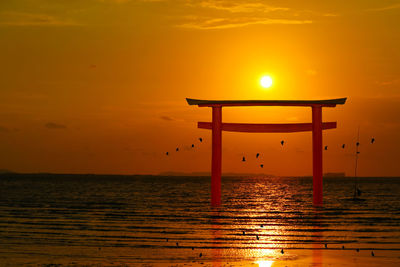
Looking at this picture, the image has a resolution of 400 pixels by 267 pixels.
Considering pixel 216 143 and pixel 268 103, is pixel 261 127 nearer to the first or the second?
pixel 268 103

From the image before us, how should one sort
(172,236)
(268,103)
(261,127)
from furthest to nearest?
(261,127), (268,103), (172,236)

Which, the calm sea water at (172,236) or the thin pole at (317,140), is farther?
the thin pole at (317,140)

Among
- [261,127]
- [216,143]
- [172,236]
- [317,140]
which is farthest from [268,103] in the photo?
[172,236]

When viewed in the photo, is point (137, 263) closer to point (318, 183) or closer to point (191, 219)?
point (191, 219)

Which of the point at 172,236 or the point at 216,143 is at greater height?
the point at 216,143

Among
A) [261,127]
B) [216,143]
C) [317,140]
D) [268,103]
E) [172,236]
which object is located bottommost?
[172,236]

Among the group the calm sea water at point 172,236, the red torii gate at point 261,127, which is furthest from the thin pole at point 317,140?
the calm sea water at point 172,236

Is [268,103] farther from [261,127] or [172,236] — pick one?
[172,236]

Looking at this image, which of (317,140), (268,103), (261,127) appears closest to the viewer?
(268,103)

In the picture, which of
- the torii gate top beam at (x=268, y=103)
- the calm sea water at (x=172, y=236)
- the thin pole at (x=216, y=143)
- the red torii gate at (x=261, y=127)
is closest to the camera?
the calm sea water at (x=172, y=236)

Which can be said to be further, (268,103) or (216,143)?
(216,143)

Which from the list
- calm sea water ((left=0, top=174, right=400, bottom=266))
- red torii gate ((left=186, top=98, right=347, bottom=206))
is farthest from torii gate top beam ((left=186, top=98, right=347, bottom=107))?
calm sea water ((left=0, top=174, right=400, bottom=266))

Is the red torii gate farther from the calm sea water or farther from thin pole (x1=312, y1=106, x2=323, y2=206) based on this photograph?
the calm sea water

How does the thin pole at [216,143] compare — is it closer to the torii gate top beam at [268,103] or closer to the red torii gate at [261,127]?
the red torii gate at [261,127]
